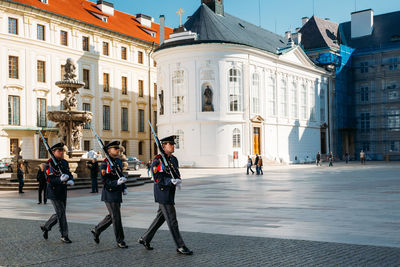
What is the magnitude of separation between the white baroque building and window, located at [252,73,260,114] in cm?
10

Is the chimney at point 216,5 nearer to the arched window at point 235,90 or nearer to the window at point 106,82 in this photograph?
the arched window at point 235,90

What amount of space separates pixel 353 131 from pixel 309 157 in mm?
12922

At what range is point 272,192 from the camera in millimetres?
19781

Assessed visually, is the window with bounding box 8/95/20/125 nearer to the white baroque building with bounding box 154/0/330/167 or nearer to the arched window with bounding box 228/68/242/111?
the white baroque building with bounding box 154/0/330/167

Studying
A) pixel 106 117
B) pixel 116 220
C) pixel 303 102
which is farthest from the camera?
pixel 303 102

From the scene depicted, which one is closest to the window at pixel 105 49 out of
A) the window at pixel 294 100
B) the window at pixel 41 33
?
the window at pixel 41 33

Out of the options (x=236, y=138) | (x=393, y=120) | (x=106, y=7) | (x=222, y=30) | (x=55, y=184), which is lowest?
(x=55, y=184)

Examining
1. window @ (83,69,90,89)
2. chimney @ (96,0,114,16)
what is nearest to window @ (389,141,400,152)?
chimney @ (96,0,114,16)

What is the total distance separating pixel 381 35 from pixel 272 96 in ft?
83.8

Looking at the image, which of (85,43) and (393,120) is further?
(393,120)

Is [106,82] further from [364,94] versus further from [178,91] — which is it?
[364,94]

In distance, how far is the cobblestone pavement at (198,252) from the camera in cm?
717

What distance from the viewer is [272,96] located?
183 ft

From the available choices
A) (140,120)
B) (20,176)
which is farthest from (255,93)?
(20,176)
